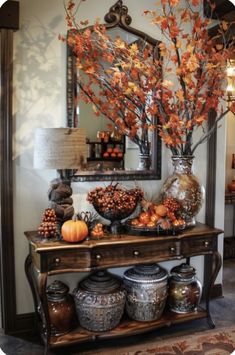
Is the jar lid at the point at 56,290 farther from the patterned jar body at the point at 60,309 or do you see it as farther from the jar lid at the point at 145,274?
the jar lid at the point at 145,274

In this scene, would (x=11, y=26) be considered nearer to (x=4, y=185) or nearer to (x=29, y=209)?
(x=4, y=185)

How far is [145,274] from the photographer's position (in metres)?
2.75

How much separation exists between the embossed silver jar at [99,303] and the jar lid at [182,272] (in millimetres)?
492

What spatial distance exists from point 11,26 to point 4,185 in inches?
42.7

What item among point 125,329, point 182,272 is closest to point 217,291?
point 182,272

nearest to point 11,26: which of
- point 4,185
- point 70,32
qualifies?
point 70,32

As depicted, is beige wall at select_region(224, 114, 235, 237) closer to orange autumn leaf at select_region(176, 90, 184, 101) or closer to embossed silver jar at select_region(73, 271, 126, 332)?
orange autumn leaf at select_region(176, 90, 184, 101)

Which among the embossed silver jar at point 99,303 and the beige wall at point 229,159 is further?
the beige wall at point 229,159

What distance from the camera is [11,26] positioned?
250cm

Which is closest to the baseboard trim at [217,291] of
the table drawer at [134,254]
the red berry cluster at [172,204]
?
the table drawer at [134,254]

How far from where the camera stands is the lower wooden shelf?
2453mm

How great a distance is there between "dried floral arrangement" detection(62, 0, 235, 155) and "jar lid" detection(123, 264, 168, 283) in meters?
0.92

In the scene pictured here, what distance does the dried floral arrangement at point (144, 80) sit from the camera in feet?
8.70

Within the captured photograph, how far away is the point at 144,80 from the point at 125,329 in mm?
1801
